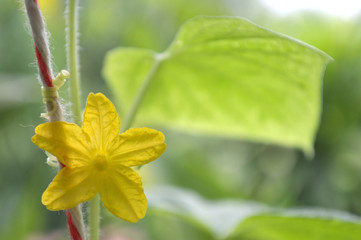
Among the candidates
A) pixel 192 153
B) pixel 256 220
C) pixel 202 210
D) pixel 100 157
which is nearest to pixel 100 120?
pixel 100 157

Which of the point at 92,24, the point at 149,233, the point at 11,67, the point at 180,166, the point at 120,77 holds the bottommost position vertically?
the point at 149,233

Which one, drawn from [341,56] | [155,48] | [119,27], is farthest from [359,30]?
[119,27]

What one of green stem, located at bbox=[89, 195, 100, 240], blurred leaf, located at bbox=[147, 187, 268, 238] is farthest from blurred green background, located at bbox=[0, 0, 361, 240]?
green stem, located at bbox=[89, 195, 100, 240]

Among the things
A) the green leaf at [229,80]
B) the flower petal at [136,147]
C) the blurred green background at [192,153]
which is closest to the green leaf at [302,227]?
the green leaf at [229,80]

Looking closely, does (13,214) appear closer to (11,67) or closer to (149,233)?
(149,233)

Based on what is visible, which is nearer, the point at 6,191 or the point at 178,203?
the point at 178,203

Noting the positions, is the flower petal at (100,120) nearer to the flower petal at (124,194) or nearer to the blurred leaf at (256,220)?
the flower petal at (124,194)
